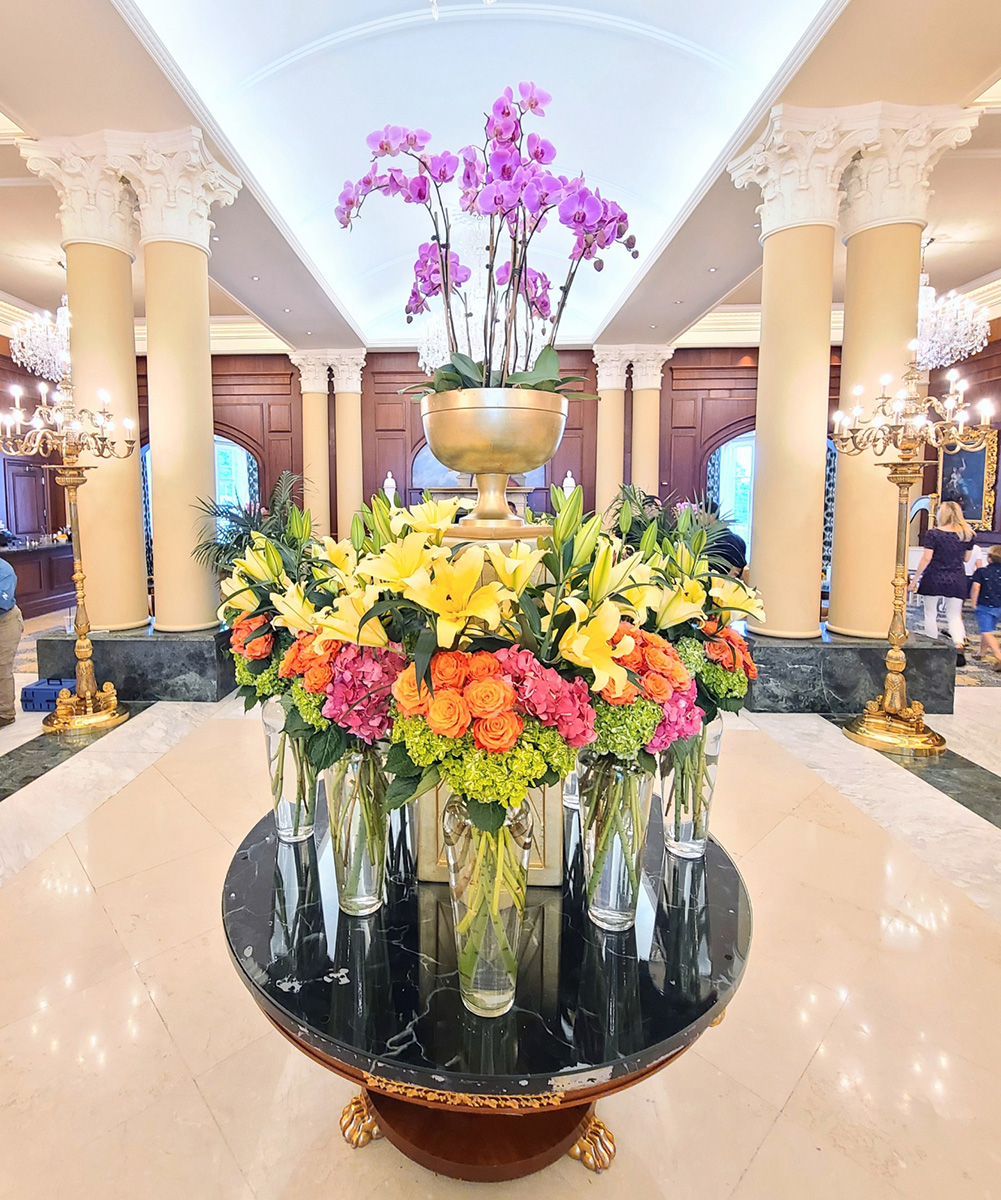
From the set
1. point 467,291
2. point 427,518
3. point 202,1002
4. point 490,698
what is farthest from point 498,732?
point 467,291

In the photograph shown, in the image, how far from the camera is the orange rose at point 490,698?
3.07 ft

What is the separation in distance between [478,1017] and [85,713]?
4.33 metres

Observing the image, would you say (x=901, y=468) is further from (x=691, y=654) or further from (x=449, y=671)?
(x=449, y=671)

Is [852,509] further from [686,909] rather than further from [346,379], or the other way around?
[346,379]

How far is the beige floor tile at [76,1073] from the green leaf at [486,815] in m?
1.31

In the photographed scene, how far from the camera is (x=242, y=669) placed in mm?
1502

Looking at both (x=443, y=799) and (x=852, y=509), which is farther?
(x=852, y=509)

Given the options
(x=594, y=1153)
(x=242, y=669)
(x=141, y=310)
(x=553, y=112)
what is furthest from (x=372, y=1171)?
(x=141, y=310)

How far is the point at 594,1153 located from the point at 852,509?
14.4 feet

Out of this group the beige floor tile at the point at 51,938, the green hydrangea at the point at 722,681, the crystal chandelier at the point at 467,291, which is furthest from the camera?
the crystal chandelier at the point at 467,291

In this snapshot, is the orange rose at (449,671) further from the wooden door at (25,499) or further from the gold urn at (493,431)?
the wooden door at (25,499)

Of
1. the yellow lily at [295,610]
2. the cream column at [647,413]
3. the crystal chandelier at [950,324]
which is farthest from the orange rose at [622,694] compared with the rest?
the cream column at [647,413]

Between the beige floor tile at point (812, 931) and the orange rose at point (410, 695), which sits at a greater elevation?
the orange rose at point (410, 695)

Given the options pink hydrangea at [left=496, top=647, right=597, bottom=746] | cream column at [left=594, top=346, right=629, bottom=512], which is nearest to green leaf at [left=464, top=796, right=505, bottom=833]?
pink hydrangea at [left=496, top=647, right=597, bottom=746]
